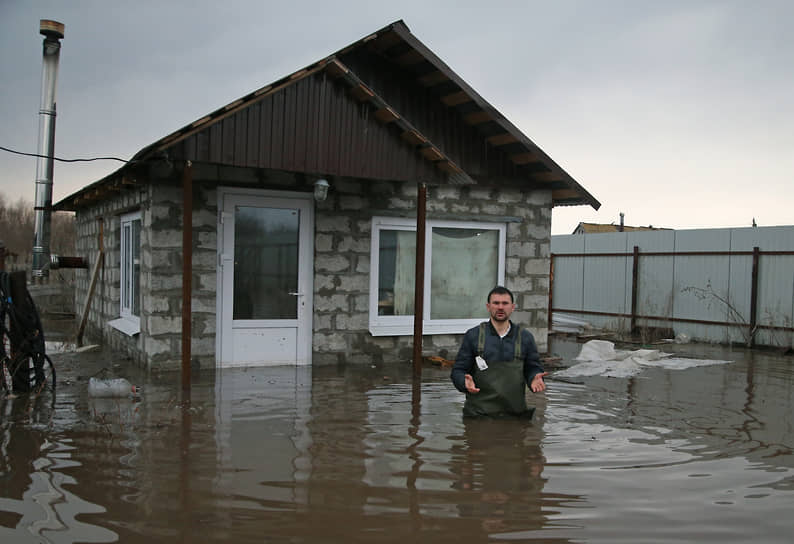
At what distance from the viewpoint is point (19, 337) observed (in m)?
6.80

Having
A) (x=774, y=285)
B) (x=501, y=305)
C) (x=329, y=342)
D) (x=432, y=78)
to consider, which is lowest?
(x=329, y=342)

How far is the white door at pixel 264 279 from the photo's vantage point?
347 inches

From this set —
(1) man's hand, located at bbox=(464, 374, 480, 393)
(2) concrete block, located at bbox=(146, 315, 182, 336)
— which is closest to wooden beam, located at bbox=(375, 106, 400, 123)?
(2) concrete block, located at bbox=(146, 315, 182, 336)

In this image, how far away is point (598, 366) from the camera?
33.1 feet

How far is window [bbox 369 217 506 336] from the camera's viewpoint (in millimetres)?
9891

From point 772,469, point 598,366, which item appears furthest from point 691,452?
point 598,366

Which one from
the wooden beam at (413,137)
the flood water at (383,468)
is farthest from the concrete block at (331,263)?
the flood water at (383,468)

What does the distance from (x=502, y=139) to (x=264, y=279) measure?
4.36 meters

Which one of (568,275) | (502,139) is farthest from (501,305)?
(568,275)

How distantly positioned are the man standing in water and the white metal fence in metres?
9.81

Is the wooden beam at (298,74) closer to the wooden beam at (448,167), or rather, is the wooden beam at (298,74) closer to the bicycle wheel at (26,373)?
the wooden beam at (448,167)

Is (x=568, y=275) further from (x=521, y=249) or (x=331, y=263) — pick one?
(x=331, y=263)

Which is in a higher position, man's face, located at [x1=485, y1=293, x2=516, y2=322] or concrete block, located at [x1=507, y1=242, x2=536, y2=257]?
concrete block, located at [x1=507, y1=242, x2=536, y2=257]

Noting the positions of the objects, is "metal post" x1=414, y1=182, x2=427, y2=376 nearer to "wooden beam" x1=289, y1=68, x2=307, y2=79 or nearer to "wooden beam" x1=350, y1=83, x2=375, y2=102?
"wooden beam" x1=350, y1=83, x2=375, y2=102
